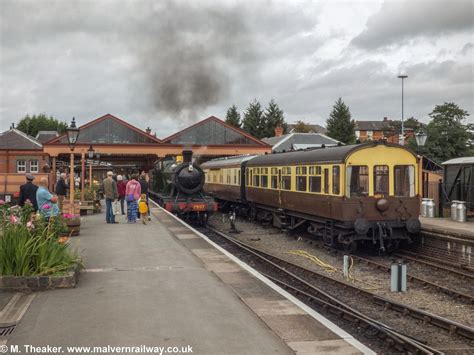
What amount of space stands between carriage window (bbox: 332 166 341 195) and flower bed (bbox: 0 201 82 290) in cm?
745

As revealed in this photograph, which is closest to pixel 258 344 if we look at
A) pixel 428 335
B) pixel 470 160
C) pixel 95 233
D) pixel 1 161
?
pixel 428 335

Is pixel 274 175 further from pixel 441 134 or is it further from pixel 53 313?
pixel 441 134

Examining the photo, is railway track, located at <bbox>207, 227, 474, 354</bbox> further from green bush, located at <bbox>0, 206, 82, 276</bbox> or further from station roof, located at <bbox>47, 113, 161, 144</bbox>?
station roof, located at <bbox>47, 113, 161, 144</bbox>

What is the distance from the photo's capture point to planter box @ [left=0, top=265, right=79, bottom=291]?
7840 millimetres

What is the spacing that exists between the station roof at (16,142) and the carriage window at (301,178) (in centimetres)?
4484

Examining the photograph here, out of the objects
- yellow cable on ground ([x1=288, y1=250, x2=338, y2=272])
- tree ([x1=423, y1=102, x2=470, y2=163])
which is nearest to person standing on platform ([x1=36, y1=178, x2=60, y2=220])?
yellow cable on ground ([x1=288, y1=250, x2=338, y2=272])

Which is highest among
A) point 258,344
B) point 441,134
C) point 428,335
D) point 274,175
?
point 441,134

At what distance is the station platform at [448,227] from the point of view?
541 inches

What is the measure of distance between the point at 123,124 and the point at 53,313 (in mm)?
38000

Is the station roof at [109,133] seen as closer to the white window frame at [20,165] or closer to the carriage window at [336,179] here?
the white window frame at [20,165]

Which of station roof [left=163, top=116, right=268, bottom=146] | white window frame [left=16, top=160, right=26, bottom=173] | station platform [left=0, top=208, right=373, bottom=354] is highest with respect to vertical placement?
station roof [left=163, top=116, right=268, bottom=146]

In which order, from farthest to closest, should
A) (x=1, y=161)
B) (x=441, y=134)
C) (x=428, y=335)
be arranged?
(x=1, y=161), (x=441, y=134), (x=428, y=335)

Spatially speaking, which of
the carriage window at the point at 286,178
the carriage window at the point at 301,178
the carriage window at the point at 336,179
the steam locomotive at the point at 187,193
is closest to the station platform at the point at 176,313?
the carriage window at the point at 336,179

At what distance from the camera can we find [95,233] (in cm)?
1496
